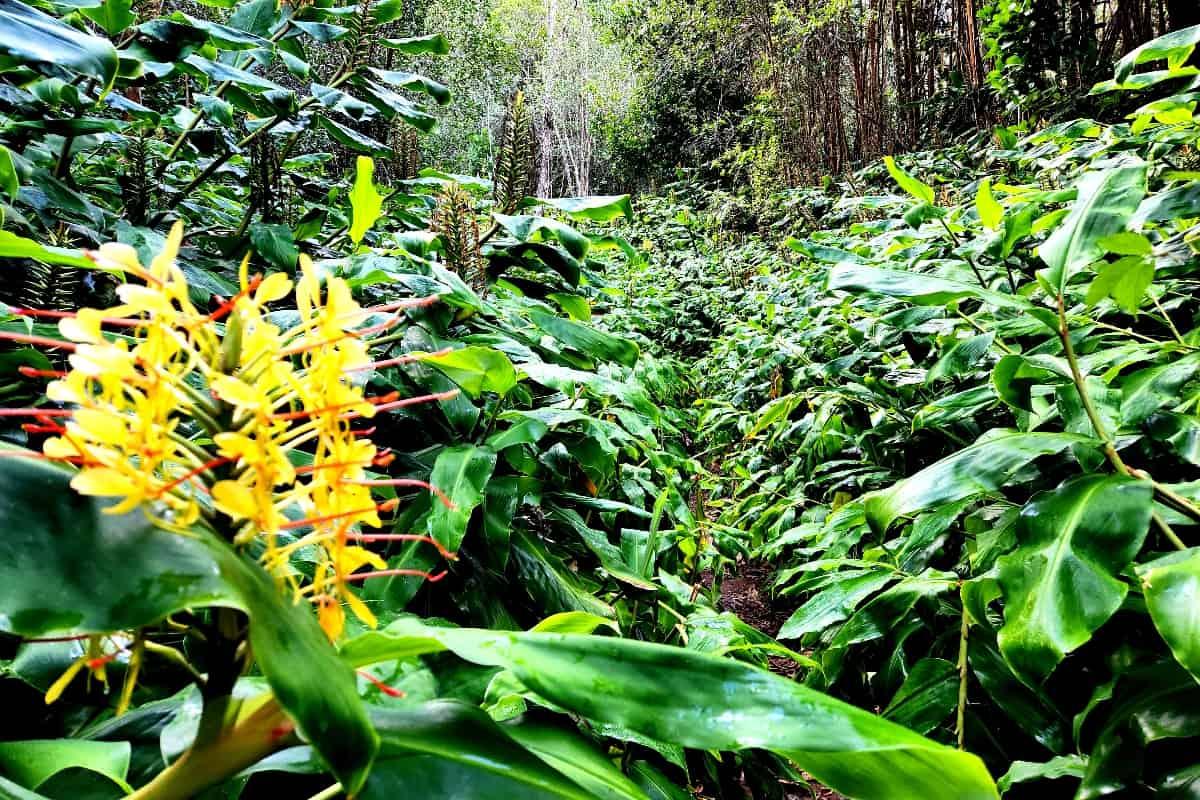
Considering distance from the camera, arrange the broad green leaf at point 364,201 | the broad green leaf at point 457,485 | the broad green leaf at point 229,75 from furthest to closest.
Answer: the broad green leaf at point 229,75 → the broad green leaf at point 364,201 → the broad green leaf at point 457,485

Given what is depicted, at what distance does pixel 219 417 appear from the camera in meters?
0.27

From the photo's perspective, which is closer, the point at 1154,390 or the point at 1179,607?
the point at 1179,607

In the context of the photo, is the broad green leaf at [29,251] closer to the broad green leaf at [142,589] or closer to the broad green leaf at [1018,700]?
the broad green leaf at [142,589]

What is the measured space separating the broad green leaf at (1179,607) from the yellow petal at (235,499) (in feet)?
1.87

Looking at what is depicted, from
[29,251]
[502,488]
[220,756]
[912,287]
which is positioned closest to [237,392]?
[220,756]

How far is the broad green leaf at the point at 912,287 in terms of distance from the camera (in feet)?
2.30

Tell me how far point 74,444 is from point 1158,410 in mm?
931

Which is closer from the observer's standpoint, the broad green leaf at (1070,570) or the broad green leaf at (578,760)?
the broad green leaf at (578,760)

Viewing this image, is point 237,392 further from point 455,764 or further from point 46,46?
point 46,46

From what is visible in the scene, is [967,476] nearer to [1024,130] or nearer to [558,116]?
[1024,130]

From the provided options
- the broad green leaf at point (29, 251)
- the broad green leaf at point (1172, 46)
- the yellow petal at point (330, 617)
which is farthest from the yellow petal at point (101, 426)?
the broad green leaf at point (1172, 46)

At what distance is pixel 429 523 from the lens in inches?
25.9

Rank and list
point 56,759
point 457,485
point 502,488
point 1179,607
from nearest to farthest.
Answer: point 56,759 → point 1179,607 → point 457,485 → point 502,488

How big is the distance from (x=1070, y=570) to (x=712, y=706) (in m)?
0.45
